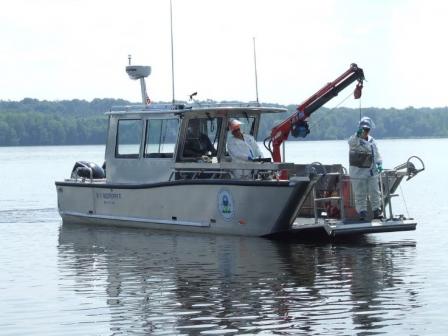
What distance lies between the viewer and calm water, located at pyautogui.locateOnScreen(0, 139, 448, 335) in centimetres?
1433

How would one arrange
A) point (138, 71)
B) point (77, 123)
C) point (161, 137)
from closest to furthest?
point (161, 137)
point (138, 71)
point (77, 123)

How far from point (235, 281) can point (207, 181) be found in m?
4.89

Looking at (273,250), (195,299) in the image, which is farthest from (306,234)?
(195,299)

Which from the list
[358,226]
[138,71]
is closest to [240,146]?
[358,226]

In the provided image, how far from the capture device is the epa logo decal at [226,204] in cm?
2225

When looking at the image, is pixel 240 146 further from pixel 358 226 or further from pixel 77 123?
pixel 77 123

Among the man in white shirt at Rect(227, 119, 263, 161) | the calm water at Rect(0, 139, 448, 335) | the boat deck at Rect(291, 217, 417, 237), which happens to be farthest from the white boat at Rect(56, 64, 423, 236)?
the calm water at Rect(0, 139, 448, 335)

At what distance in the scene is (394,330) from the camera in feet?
45.2

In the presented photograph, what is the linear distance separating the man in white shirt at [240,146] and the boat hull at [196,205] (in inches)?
31.8

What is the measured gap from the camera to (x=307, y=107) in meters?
24.2

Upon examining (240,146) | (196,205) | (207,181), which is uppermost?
(240,146)

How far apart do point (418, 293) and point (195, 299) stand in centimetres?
302

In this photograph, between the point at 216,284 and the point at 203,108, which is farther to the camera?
the point at 203,108

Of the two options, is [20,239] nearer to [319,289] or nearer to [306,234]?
[306,234]
